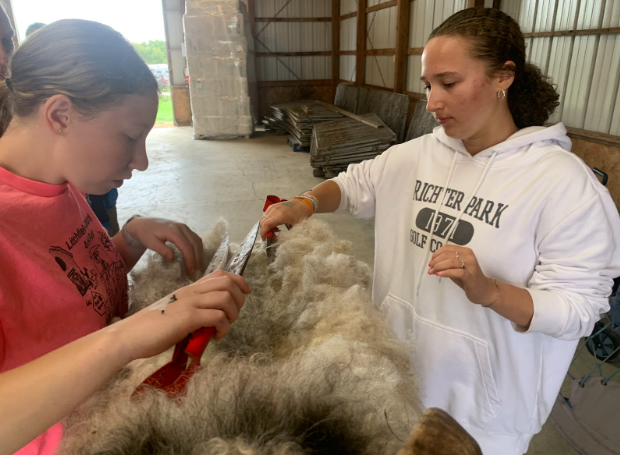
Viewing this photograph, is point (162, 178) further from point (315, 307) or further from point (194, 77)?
point (315, 307)

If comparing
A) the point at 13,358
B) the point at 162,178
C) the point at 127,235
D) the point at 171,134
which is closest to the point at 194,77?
the point at 171,134

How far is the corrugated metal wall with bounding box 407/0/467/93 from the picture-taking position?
5.83 m

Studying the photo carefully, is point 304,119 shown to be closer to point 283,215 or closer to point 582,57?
point 582,57

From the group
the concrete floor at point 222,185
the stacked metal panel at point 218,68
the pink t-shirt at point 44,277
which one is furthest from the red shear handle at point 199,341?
the stacked metal panel at point 218,68

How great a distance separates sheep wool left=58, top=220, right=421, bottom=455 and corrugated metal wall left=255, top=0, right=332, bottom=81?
10.4m

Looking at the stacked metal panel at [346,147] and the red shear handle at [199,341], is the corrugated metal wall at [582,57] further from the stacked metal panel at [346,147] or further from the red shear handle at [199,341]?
the red shear handle at [199,341]

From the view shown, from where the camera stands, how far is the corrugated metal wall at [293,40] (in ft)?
32.9

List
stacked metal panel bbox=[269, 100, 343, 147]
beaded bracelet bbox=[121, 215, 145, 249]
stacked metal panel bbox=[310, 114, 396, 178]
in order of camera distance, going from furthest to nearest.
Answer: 1. stacked metal panel bbox=[269, 100, 343, 147]
2. stacked metal panel bbox=[310, 114, 396, 178]
3. beaded bracelet bbox=[121, 215, 145, 249]

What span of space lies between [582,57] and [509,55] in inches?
133

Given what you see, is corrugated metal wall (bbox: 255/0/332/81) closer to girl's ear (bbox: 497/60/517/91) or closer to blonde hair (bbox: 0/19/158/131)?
girl's ear (bbox: 497/60/517/91)

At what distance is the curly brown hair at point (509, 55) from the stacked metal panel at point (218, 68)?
7802 millimetres

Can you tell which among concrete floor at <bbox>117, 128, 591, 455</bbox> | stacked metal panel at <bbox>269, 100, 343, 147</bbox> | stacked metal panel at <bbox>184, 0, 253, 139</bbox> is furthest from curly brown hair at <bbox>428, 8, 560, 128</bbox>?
stacked metal panel at <bbox>184, 0, 253, 139</bbox>

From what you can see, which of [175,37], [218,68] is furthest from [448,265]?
[175,37]

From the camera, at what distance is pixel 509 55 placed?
1.22 m
